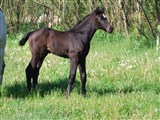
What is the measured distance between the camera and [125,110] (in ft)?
23.8

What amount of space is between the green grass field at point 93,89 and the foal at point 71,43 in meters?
0.36

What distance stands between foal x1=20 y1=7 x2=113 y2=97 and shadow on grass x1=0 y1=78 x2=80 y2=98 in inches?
8.1

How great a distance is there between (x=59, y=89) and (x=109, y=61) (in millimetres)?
2818

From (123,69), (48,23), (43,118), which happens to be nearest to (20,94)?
(43,118)

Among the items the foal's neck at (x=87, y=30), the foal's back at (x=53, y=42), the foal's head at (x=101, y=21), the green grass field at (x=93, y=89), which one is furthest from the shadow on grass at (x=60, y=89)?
the foal's head at (x=101, y=21)

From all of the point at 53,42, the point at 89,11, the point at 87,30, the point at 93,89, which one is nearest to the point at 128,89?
the point at 93,89

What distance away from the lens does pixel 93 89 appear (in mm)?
9297

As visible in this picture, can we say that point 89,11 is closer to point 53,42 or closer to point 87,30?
point 53,42

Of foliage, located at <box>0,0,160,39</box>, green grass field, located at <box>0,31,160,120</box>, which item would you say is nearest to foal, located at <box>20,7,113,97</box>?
green grass field, located at <box>0,31,160,120</box>

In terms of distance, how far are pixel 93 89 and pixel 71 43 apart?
106 cm

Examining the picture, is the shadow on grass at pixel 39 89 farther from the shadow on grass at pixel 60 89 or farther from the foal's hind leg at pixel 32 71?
the foal's hind leg at pixel 32 71

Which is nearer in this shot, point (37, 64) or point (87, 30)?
point (87, 30)

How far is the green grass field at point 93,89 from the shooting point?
7.11m

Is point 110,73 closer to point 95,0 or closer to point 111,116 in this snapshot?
point 111,116
